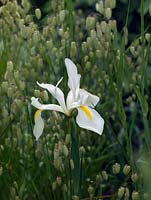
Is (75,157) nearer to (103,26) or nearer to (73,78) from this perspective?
(73,78)

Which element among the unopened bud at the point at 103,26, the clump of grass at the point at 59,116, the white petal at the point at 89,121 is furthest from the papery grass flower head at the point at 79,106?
the unopened bud at the point at 103,26

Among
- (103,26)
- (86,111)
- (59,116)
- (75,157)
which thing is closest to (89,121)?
(86,111)

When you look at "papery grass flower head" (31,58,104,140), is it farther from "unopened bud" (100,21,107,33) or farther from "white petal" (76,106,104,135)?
"unopened bud" (100,21,107,33)

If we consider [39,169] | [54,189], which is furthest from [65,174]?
[39,169]

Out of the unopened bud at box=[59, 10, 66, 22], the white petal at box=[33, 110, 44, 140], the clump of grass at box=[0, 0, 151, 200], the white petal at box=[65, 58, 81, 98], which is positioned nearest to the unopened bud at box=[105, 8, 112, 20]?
the clump of grass at box=[0, 0, 151, 200]

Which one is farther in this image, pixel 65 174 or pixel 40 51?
pixel 40 51

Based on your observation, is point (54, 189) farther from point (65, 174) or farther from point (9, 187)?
point (9, 187)

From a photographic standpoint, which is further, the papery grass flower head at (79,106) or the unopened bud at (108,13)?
the unopened bud at (108,13)

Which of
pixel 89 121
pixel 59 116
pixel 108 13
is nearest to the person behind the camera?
pixel 89 121

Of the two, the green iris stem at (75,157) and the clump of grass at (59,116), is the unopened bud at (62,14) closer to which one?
the clump of grass at (59,116)

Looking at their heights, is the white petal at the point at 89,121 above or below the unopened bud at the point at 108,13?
below

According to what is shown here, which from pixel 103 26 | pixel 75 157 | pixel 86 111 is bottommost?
pixel 75 157
